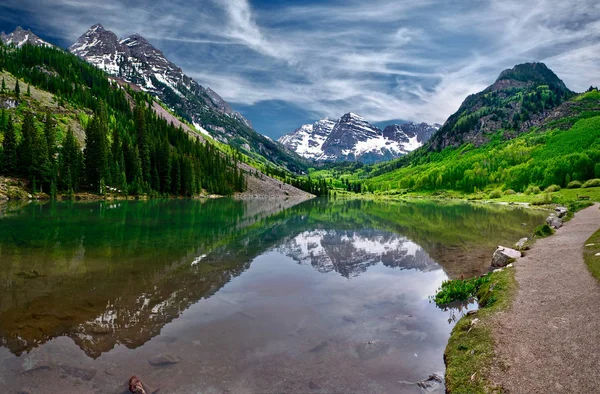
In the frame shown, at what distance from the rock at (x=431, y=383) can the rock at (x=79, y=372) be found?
1067cm

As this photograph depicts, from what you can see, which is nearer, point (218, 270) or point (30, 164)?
point (218, 270)

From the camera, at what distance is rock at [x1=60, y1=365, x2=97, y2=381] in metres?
10.9

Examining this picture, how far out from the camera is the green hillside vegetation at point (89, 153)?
324 feet

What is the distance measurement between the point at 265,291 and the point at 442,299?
10624 mm

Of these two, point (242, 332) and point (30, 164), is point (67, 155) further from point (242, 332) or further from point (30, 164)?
point (242, 332)

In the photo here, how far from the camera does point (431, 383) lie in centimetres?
1098

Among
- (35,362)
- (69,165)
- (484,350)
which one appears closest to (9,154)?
(69,165)

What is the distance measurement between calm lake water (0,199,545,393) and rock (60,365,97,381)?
4 cm

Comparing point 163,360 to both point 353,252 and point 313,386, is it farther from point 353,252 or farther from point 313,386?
point 353,252

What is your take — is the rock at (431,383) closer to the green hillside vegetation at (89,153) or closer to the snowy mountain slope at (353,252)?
the snowy mountain slope at (353,252)

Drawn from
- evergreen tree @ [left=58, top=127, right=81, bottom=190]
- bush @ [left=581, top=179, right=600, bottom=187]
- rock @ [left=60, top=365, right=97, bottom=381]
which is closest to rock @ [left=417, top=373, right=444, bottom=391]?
rock @ [left=60, top=365, right=97, bottom=381]

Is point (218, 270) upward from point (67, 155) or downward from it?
downward

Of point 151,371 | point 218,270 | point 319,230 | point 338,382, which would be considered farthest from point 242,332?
point 319,230

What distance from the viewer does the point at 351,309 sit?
1833 centimetres
